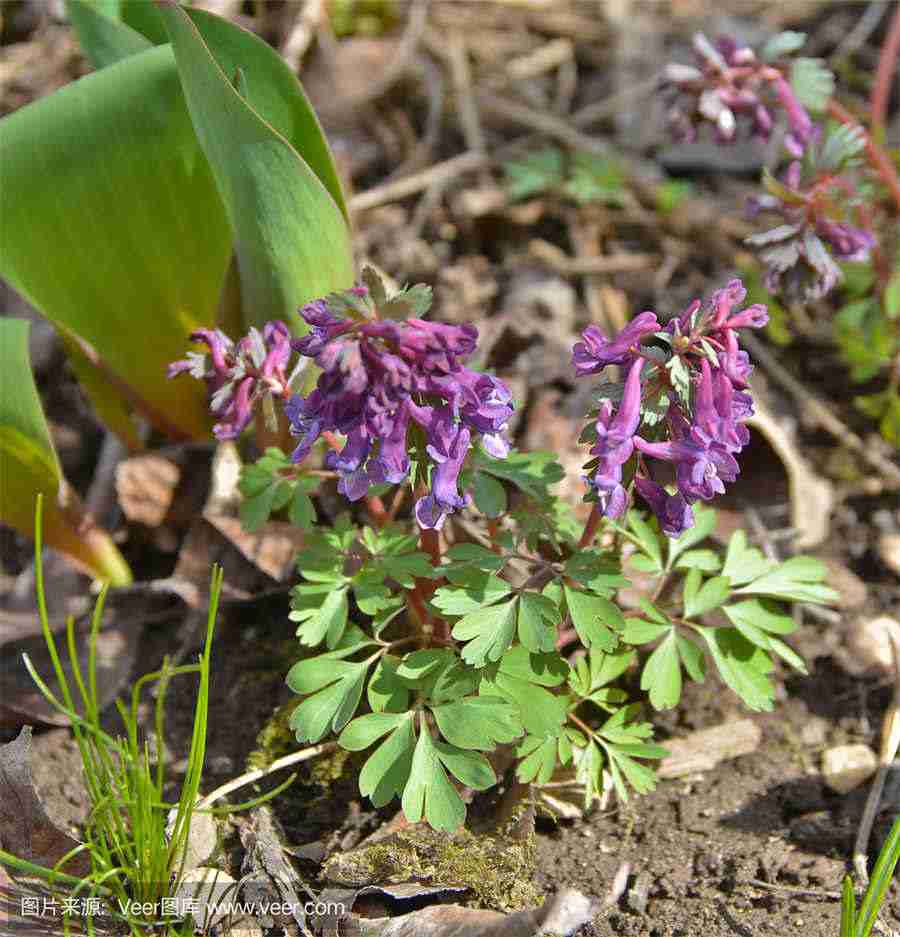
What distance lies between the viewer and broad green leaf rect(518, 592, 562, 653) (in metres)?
1.73

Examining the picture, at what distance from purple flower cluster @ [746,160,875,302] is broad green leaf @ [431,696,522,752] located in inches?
47.8

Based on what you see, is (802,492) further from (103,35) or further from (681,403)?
(103,35)

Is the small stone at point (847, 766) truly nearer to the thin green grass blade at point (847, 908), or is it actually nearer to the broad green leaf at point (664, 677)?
the broad green leaf at point (664, 677)

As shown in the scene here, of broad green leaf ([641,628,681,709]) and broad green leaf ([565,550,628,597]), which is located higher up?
broad green leaf ([565,550,628,597])

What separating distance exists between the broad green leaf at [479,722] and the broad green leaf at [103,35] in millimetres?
1549

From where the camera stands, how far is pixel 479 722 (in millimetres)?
1714

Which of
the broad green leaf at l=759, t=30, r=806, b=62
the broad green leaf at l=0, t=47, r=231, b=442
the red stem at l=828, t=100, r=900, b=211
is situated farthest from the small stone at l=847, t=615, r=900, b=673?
the broad green leaf at l=0, t=47, r=231, b=442

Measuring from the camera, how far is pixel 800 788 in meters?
2.14

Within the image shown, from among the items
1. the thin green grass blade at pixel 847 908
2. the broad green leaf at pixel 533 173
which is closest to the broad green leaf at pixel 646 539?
the thin green grass blade at pixel 847 908

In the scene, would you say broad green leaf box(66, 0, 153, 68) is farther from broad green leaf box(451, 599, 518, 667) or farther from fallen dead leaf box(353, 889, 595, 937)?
fallen dead leaf box(353, 889, 595, 937)

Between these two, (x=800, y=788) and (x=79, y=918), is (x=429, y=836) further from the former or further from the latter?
(x=800, y=788)

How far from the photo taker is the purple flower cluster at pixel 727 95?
8.23 feet

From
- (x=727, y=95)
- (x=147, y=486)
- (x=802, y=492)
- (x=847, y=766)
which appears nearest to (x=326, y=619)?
(x=147, y=486)

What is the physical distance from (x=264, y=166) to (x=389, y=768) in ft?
Result: 3.80
